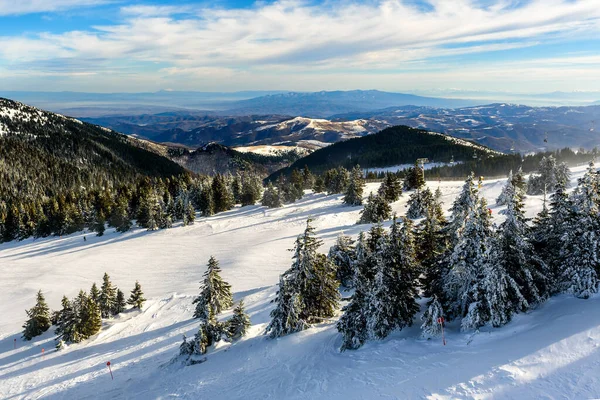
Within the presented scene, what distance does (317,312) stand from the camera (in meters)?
24.9

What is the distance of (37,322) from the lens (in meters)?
31.7

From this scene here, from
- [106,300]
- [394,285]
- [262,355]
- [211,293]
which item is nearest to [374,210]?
[211,293]

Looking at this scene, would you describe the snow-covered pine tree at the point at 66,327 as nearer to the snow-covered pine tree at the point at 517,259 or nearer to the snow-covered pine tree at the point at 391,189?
the snow-covered pine tree at the point at 517,259

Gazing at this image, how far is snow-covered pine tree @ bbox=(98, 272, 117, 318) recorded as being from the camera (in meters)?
33.8

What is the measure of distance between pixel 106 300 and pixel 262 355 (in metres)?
21.2

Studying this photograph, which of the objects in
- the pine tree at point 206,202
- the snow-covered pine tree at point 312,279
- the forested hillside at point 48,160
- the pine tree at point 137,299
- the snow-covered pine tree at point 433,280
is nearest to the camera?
the snow-covered pine tree at point 433,280

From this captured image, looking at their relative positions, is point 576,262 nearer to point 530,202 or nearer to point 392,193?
point 530,202

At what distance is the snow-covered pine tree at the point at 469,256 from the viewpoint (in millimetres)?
16188

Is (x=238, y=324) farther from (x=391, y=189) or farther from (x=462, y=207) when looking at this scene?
(x=391, y=189)

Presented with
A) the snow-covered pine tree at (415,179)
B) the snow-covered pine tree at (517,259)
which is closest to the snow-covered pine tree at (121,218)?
the snow-covered pine tree at (415,179)

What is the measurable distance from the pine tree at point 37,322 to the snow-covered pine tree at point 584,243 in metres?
41.7

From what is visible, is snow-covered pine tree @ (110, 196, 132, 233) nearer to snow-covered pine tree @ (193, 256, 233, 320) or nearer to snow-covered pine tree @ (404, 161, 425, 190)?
snow-covered pine tree @ (193, 256, 233, 320)

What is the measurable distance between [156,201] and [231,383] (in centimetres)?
5677

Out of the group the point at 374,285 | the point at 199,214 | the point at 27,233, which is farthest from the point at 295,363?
the point at 27,233
